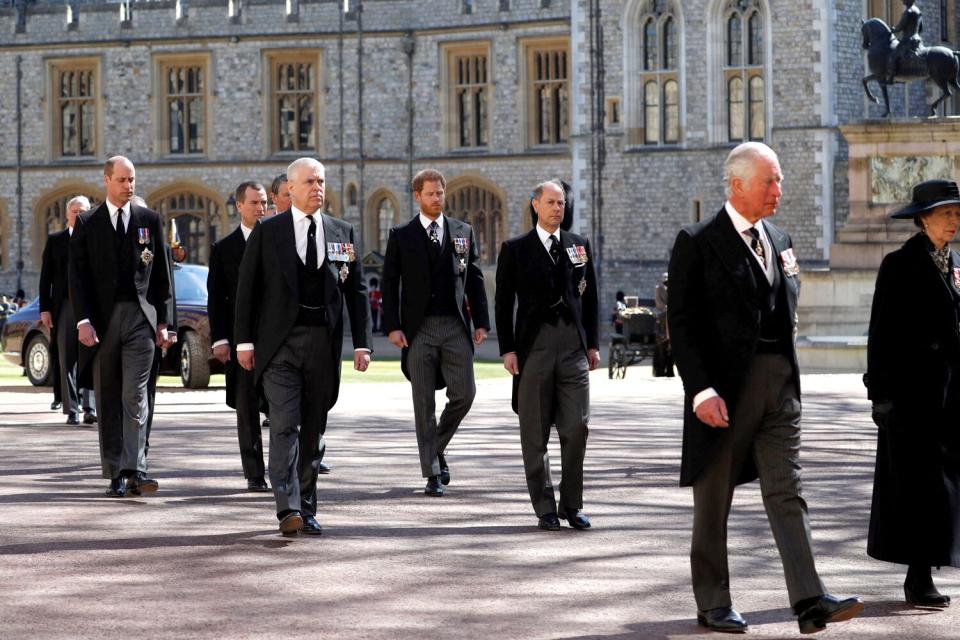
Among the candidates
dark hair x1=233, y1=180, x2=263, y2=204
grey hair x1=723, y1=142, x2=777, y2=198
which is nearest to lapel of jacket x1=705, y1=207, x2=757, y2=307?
grey hair x1=723, y1=142, x2=777, y2=198

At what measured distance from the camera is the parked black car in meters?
20.6

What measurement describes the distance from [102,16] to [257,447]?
117 ft

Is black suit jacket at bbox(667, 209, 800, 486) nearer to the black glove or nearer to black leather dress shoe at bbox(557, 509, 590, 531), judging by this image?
the black glove

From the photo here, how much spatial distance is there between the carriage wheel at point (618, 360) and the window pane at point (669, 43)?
15415mm

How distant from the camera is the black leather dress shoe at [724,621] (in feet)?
21.6

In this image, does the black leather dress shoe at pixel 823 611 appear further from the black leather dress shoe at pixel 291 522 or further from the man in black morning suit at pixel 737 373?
the black leather dress shoe at pixel 291 522

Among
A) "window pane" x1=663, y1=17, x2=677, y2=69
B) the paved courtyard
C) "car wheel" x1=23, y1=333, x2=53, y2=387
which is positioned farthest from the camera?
"window pane" x1=663, y1=17, x2=677, y2=69

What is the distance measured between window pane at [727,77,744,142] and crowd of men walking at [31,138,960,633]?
24881 mm

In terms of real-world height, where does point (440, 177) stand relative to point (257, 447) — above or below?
above

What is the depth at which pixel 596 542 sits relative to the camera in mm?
8844

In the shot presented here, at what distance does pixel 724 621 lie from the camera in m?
6.60

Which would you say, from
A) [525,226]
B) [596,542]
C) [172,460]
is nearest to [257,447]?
[172,460]

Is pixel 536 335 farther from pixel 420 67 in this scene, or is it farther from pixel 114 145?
pixel 114 145

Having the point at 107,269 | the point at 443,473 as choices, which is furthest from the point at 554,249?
the point at 107,269
